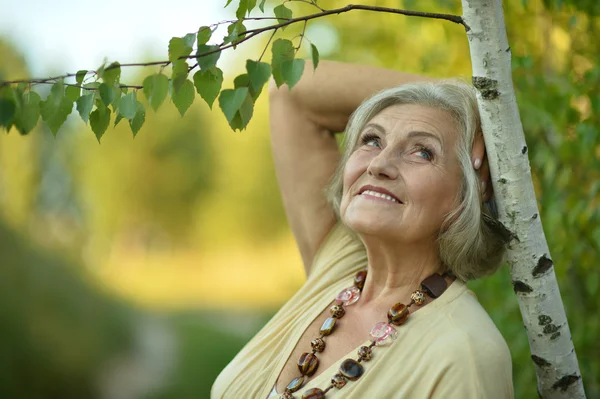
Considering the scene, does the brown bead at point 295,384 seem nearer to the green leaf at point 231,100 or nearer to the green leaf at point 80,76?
the green leaf at point 231,100

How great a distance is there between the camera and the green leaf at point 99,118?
5.22ft

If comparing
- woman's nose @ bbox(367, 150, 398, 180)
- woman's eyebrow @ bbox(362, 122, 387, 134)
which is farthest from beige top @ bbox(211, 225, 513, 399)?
woman's eyebrow @ bbox(362, 122, 387, 134)

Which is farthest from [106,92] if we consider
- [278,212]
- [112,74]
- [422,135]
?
[278,212]

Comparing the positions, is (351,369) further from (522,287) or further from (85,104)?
(85,104)

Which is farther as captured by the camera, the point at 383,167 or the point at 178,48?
the point at 383,167

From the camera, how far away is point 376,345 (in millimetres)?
1796

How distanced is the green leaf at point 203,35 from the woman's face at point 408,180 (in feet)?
1.93

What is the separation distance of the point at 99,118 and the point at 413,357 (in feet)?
3.05

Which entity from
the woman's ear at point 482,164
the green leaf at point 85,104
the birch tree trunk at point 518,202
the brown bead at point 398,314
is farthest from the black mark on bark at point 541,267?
the green leaf at point 85,104

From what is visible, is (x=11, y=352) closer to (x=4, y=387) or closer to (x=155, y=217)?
(x=4, y=387)

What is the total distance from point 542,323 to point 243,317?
60.3 ft

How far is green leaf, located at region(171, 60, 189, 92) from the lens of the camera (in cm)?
146

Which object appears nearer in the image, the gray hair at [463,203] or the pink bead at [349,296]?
the gray hair at [463,203]

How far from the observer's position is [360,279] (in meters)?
2.08
